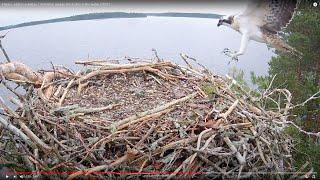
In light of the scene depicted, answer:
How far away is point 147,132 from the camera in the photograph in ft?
6.13

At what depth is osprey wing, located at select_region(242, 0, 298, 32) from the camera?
2227 millimetres

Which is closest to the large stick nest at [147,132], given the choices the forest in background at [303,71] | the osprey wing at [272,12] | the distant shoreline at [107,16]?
the distant shoreline at [107,16]

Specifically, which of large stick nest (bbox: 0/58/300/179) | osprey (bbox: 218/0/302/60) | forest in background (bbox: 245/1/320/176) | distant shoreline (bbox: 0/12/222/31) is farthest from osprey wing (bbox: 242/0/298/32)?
forest in background (bbox: 245/1/320/176)

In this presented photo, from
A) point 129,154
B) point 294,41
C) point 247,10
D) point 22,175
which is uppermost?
point 247,10

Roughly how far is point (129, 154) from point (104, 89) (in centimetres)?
61

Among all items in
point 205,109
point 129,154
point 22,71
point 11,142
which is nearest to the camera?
point 129,154

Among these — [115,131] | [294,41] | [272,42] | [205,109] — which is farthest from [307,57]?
[115,131]

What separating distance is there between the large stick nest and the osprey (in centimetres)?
29

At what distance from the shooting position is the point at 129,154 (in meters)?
1.76

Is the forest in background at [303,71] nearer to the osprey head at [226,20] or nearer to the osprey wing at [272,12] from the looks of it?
the osprey wing at [272,12]

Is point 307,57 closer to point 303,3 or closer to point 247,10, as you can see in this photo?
point 303,3

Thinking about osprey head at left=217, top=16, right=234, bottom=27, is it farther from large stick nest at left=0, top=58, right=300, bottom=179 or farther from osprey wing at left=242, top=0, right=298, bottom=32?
A: large stick nest at left=0, top=58, right=300, bottom=179

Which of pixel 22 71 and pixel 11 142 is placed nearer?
pixel 11 142

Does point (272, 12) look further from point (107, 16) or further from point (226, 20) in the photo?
point (107, 16)
